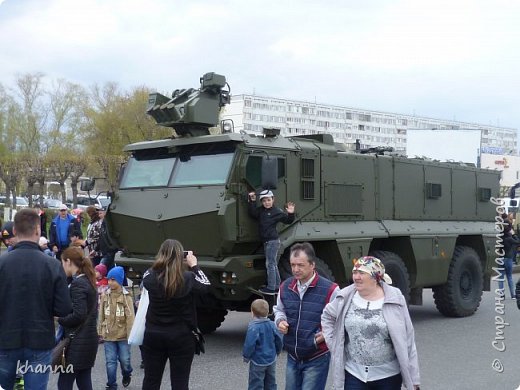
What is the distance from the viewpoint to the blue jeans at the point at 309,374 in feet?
18.0

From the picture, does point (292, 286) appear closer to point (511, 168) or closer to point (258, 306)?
point (258, 306)

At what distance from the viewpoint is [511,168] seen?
50875 millimetres

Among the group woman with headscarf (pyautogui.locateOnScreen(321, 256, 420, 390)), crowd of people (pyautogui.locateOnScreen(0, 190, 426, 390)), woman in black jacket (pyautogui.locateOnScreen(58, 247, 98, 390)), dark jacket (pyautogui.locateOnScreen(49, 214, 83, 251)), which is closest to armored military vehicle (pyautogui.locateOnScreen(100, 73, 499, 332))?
dark jacket (pyautogui.locateOnScreen(49, 214, 83, 251))

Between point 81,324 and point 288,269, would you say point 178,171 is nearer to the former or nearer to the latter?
point 288,269

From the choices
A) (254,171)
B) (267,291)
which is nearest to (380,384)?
(267,291)

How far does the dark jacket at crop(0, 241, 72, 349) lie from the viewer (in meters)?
4.93

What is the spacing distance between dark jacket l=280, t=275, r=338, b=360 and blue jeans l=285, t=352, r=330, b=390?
0.05 meters

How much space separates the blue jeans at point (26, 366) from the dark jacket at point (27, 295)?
0.21 feet

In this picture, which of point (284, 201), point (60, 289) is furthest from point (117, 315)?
point (284, 201)

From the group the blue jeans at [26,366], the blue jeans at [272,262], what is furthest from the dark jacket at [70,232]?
the blue jeans at [26,366]

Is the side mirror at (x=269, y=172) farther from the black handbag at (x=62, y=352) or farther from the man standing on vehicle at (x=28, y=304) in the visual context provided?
the man standing on vehicle at (x=28, y=304)

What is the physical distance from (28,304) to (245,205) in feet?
14.6

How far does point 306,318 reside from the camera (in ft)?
18.0

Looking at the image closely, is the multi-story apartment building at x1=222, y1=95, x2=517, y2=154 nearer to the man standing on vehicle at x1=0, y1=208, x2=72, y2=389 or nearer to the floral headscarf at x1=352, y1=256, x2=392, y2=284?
the man standing on vehicle at x1=0, y1=208, x2=72, y2=389
